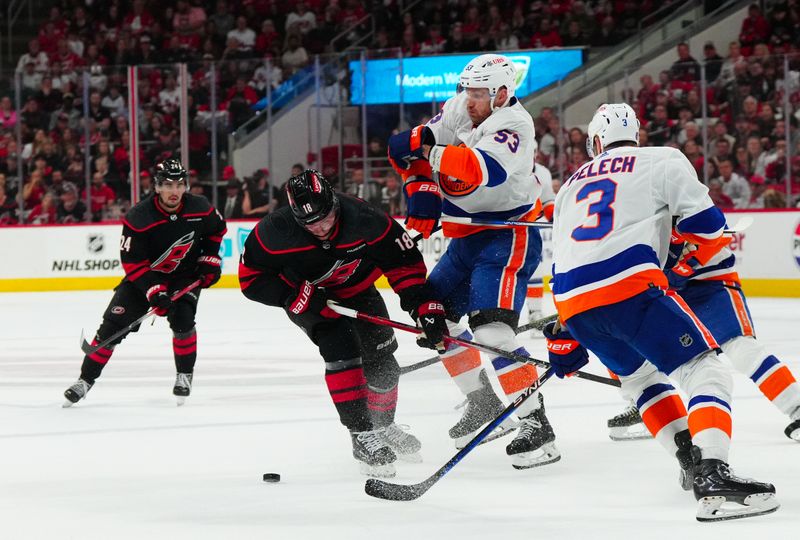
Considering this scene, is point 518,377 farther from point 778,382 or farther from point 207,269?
point 207,269

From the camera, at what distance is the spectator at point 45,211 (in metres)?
10.9

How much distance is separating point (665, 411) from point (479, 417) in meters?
1.08

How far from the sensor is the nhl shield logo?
10773mm

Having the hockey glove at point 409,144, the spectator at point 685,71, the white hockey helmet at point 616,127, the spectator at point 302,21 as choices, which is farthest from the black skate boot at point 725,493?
the spectator at point 302,21

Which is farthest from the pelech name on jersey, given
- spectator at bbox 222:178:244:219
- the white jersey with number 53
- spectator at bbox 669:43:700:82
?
spectator at bbox 222:178:244:219

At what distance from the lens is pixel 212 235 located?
5367 millimetres

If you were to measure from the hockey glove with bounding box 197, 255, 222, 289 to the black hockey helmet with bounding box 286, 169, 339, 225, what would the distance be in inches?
73.3

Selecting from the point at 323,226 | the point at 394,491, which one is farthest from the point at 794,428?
the point at 323,226

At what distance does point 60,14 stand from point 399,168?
1239 cm

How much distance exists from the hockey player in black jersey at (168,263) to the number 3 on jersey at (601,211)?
246 cm

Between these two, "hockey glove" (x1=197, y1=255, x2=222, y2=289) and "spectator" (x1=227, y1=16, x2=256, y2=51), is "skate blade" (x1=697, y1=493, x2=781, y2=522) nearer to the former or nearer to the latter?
"hockey glove" (x1=197, y1=255, x2=222, y2=289)

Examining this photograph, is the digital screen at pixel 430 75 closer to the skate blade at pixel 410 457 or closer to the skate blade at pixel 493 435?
the skate blade at pixel 493 435

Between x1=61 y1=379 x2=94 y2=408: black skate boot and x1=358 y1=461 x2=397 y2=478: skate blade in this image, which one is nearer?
x1=358 y1=461 x2=397 y2=478: skate blade

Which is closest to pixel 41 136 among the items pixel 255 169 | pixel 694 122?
pixel 255 169
